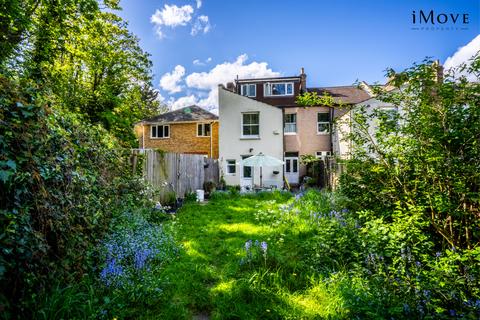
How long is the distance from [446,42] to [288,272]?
6.98 m

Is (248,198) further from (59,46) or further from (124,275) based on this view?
(59,46)

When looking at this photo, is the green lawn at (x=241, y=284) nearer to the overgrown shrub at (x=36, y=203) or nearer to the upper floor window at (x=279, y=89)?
the overgrown shrub at (x=36, y=203)

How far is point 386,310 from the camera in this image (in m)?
2.28

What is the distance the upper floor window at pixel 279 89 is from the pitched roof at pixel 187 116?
5.76m

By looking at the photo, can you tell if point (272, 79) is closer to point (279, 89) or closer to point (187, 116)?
point (279, 89)

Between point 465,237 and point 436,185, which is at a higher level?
point 436,185

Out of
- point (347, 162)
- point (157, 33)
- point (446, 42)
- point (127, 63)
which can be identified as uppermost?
point (127, 63)

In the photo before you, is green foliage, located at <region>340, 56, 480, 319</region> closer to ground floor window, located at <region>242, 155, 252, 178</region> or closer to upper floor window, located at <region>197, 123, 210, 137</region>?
ground floor window, located at <region>242, 155, 252, 178</region>

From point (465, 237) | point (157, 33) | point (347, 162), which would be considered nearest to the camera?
point (465, 237)

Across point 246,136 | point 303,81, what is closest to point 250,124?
point 246,136

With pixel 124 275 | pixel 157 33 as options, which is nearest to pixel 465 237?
pixel 124 275

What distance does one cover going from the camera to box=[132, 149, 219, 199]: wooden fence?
7.56 metres

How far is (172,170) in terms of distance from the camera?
9602mm

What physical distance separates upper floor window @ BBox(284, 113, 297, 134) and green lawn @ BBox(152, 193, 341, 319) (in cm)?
1675
